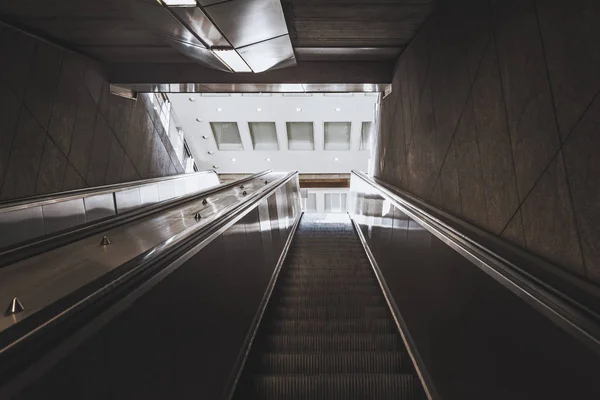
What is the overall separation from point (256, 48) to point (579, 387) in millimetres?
4754

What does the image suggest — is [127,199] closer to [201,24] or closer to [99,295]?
[201,24]

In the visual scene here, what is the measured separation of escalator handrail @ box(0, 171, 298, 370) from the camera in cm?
92

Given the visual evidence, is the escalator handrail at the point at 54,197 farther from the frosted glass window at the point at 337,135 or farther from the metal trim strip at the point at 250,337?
the frosted glass window at the point at 337,135

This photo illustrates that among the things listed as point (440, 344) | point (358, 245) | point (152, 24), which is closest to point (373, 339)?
point (440, 344)

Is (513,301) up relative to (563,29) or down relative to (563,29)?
down

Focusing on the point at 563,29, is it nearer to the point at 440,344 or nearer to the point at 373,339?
the point at 440,344

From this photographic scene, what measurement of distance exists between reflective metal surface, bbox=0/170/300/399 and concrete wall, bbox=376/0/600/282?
1546 millimetres

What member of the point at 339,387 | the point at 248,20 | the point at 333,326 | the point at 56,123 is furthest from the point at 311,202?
the point at 339,387

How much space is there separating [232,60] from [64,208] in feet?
8.68

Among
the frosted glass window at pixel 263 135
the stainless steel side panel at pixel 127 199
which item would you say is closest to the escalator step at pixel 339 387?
the stainless steel side panel at pixel 127 199

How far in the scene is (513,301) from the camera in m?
1.57

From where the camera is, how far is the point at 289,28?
500 centimetres

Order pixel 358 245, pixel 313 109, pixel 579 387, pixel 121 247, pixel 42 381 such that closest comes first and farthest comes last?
pixel 42 381, pixel 579 387, pixel 121 247, pixel 358 245, pixel 313 109

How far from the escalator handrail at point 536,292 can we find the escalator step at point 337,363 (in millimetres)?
985
